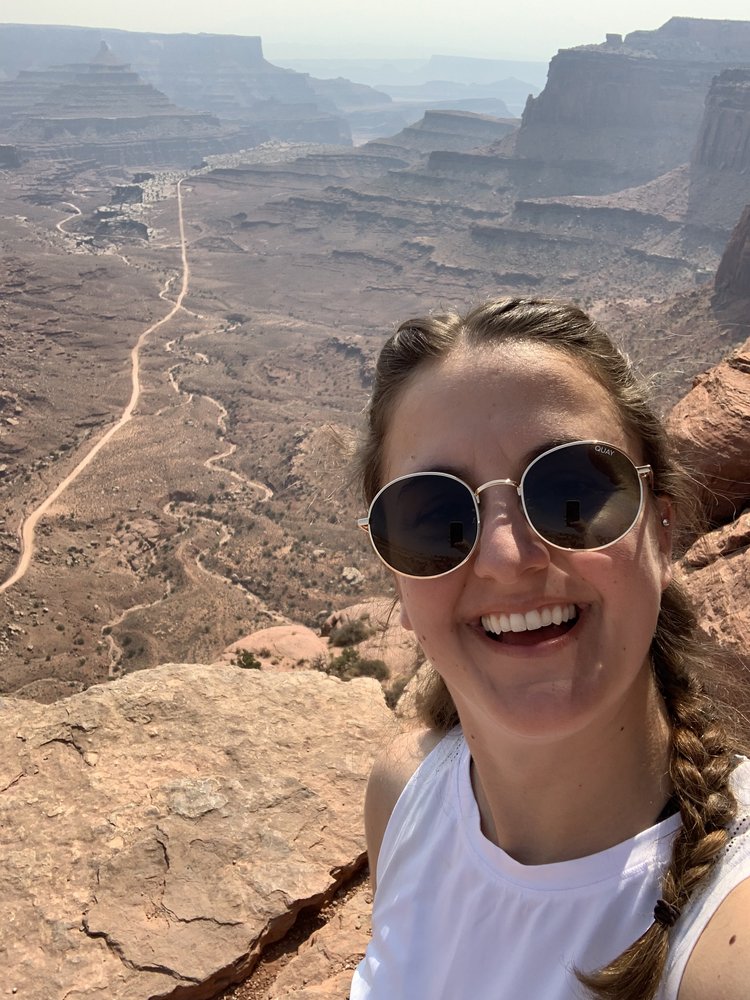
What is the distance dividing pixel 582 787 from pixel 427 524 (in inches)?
26.6

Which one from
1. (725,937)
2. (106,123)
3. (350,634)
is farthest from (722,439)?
(106,123)

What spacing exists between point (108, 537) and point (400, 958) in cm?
2896

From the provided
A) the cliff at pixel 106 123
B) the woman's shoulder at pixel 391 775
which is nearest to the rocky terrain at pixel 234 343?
the woman's shoulder at pixel 391 775

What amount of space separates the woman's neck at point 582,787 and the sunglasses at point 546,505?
0.41m

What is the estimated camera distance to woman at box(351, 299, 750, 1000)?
157cm

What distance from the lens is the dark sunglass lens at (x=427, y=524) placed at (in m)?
1.81

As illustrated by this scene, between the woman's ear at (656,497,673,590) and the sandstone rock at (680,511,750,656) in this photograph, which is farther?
the sandstone rock at (680,511,750,656)

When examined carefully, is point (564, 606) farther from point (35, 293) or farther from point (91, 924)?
point (35, 293)

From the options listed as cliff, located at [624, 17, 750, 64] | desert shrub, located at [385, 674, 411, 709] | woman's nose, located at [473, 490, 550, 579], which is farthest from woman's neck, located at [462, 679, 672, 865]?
cliff, located at [624, 17, 750, 64]

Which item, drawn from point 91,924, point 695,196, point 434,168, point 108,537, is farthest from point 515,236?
point 91,924

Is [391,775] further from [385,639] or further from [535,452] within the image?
[385,639]

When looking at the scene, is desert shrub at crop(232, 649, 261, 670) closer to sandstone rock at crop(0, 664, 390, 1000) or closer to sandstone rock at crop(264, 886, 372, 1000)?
sandstone rock at crop(0, 664, 390, 1000)

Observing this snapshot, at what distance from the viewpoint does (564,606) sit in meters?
1.68

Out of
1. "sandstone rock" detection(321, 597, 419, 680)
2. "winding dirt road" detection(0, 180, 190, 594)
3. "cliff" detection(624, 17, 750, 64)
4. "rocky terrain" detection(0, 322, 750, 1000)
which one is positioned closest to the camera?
"rocky terrain" detection(0, 322, 750, 1000)
